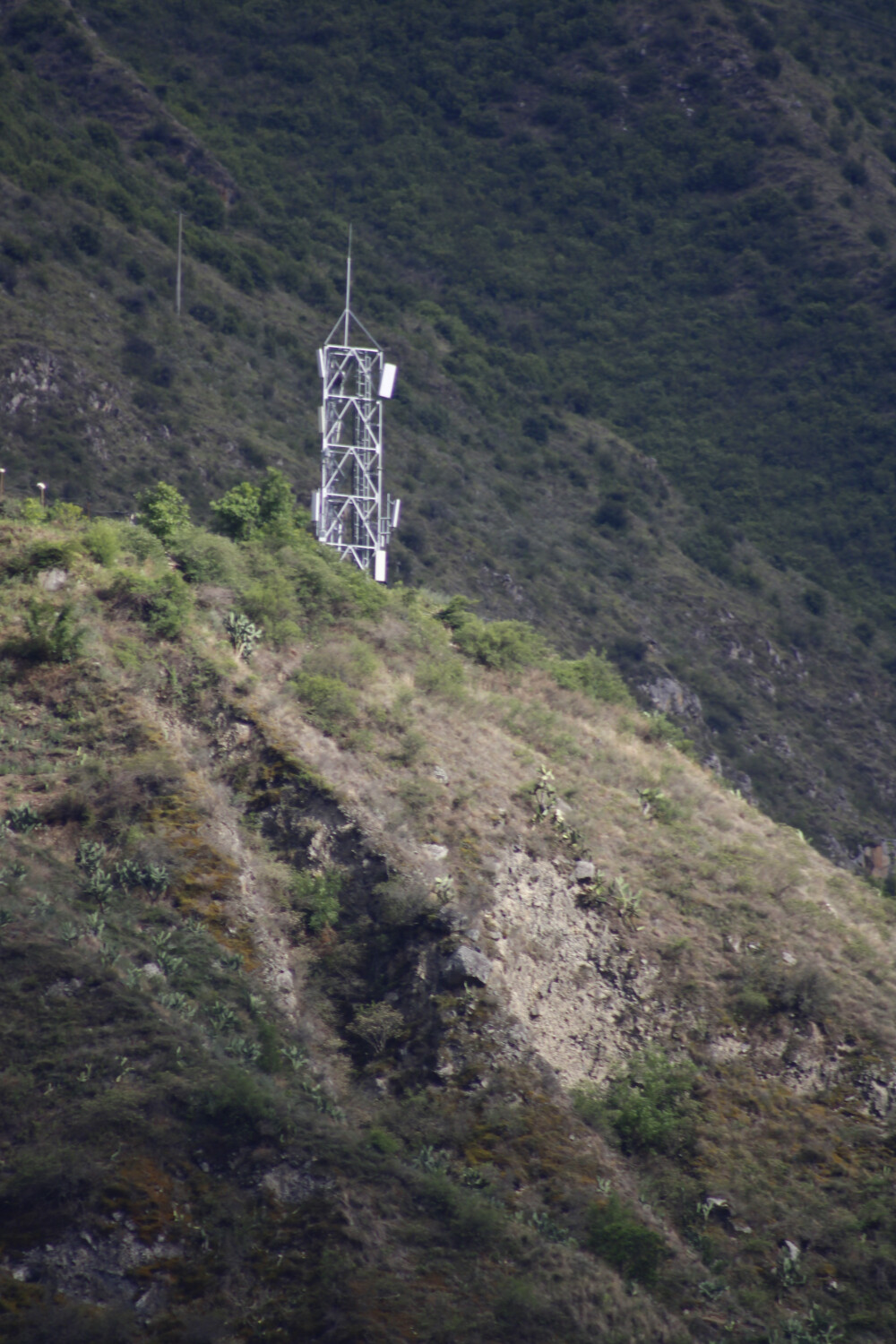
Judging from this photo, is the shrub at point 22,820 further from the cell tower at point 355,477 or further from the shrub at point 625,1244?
the cell tower at point 355,477

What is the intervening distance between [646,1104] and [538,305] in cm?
7603

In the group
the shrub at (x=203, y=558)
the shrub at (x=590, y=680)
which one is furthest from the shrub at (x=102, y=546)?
the shrub at (x=590, y=680)

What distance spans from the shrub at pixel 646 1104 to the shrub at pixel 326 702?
27.7 feet

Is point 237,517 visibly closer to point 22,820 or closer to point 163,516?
point 163,516

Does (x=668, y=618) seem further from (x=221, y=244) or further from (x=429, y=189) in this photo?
(x=429, y=189)

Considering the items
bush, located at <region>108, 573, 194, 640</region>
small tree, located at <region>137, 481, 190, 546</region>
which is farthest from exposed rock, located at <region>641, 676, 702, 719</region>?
bush, located at <region>108, 573, 194, 640</region>

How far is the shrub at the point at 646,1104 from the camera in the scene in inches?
851

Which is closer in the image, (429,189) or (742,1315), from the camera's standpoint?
(742,1315)

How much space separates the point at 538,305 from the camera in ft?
299

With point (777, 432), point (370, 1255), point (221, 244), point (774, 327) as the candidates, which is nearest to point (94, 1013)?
point (370, 1255)

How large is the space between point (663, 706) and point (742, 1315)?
42530 mm

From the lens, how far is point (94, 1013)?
65.6ft

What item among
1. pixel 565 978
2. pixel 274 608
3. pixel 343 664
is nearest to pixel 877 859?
pixel 343 664

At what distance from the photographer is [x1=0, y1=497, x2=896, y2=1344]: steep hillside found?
18.2 meters
